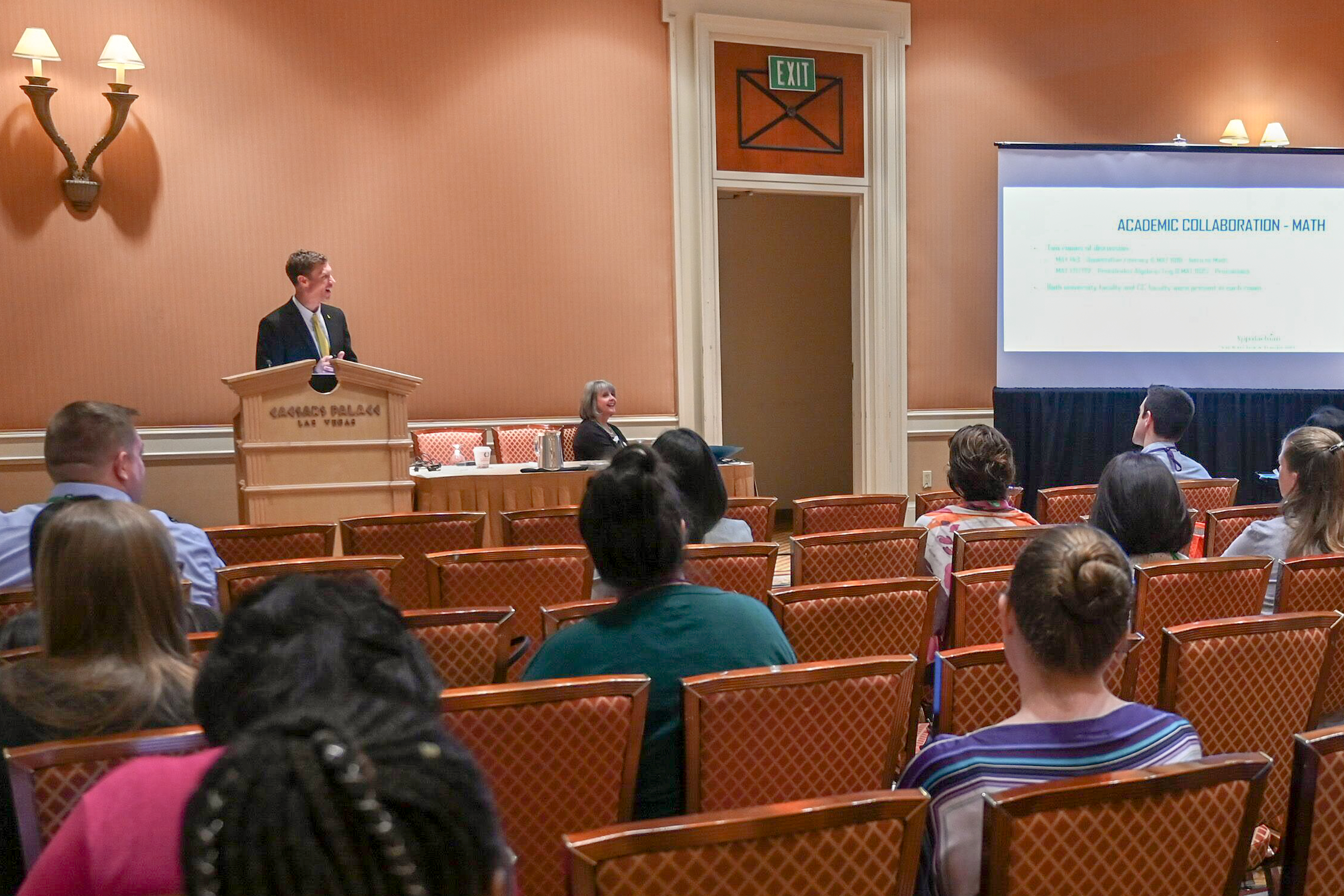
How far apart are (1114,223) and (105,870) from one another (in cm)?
790

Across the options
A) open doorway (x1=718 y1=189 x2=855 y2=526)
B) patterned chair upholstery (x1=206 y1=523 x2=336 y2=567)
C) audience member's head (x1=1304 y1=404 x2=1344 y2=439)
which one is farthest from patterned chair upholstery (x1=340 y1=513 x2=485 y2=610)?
open doorway (x1=718 y1=189 x2=855 y2=526)

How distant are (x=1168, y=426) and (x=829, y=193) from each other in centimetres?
361

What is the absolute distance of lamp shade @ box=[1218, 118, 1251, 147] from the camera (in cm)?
833

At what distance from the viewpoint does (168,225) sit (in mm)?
6445

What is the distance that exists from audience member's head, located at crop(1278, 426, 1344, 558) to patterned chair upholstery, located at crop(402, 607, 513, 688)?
222cm

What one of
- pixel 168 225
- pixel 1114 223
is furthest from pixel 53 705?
pixel 1114 223

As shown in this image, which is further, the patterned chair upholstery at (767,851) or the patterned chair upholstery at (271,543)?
the patterned chair upholstery at (271,543)

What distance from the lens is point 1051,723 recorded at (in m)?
1.55

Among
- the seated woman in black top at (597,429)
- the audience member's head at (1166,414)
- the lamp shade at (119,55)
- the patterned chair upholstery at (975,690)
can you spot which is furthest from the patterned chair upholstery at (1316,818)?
the lamp shade at (119,55)

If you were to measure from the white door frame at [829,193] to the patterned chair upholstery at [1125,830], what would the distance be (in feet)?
20.2

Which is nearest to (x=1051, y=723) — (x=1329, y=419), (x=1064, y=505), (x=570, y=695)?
(x=570, y=695)

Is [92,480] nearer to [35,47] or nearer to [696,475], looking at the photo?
[696,475]

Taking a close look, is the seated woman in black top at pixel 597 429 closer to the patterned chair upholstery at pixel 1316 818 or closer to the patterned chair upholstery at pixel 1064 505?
the patterned chair upholstery at pixel 1064 505

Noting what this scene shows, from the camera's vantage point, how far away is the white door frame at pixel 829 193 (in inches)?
295
